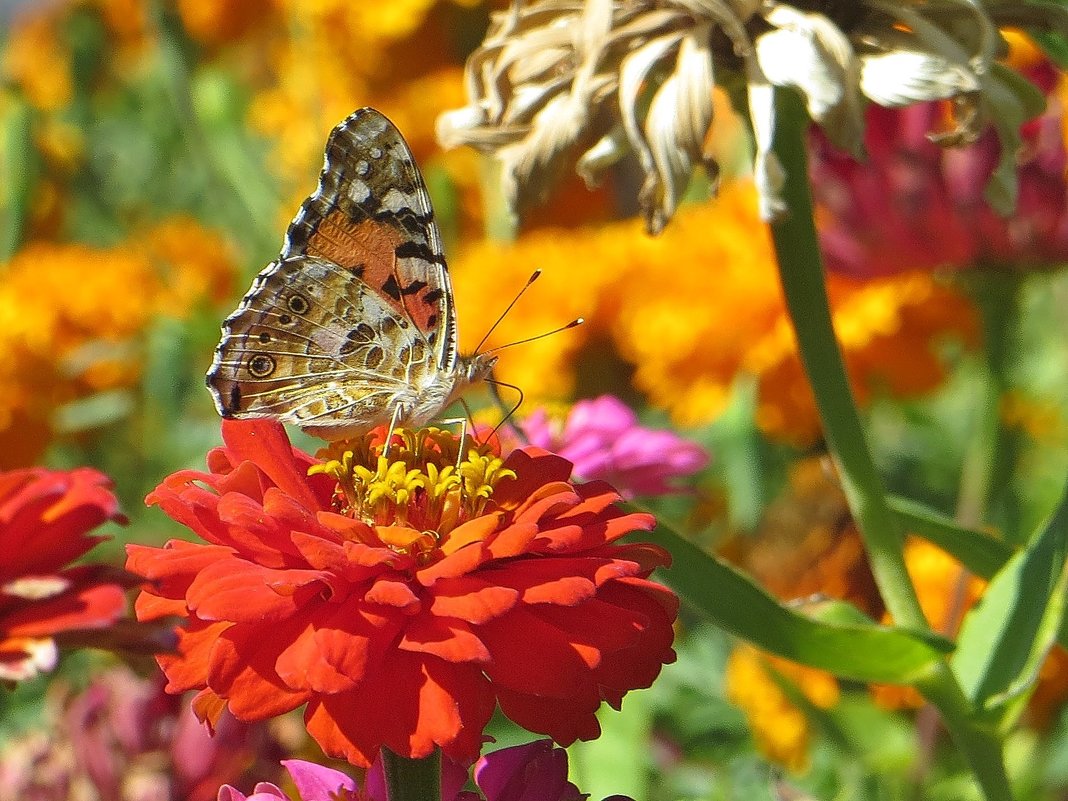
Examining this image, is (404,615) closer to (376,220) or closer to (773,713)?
(376,220)

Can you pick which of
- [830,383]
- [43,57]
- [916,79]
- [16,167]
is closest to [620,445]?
[830,383]

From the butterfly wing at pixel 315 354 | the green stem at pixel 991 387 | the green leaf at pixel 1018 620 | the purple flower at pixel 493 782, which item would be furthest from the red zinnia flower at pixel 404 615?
the green stem at pixel 991 387

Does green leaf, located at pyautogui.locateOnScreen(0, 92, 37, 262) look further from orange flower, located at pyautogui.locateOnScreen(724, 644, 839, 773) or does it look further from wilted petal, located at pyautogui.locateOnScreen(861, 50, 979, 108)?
wilted petal, located at pyautogui.locateOnScreen(861, 50, 979, 108)

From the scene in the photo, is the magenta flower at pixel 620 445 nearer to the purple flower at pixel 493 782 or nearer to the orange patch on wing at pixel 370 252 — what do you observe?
the orange patch on wing at pixel 370 252

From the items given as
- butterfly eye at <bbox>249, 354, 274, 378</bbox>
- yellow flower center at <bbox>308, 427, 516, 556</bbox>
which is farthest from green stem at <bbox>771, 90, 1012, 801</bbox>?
butterfly eye at <bbox>249, 354, 274, 378</bbox>

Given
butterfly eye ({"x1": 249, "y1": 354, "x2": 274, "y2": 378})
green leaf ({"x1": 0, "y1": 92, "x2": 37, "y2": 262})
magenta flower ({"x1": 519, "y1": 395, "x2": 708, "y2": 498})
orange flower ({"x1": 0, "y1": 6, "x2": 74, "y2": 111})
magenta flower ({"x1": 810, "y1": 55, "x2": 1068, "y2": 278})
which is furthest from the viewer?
orange flower ({"x1": 0, "y1": 6, "x2": 74, "y2": 111})

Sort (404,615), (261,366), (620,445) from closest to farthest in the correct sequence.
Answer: (404,615)
(261,366)
(620,445)
